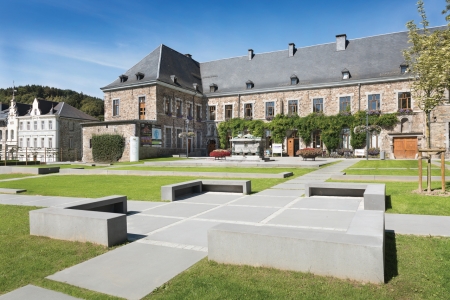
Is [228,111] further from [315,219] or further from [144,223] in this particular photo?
[144,223]

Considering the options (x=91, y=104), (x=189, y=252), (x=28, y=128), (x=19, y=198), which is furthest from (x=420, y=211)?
(x=91, y=104)

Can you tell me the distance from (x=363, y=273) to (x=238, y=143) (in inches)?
1029

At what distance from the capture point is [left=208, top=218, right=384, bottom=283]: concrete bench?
3.64 metres

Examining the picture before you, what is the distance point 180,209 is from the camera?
8.36 meters

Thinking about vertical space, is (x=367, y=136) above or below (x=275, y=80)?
below

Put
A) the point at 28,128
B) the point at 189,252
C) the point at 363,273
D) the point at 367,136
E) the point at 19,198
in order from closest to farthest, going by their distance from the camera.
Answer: the point at 363,273 → the point at 189,252 → the point at 19,198 → the point at 367,136 → the point at 28,128

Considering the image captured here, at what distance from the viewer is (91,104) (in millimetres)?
80062

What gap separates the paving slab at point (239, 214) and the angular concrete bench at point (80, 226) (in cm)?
229

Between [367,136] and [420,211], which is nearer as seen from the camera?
[420,211]

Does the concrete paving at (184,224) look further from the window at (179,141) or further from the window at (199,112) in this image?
the window at (199,112)

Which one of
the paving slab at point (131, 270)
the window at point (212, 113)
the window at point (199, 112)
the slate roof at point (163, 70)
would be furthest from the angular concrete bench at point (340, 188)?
the window at point (199, 112)

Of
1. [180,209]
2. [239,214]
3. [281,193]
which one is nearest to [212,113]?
[281,193]

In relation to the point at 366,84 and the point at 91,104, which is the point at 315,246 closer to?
the point at 366,84

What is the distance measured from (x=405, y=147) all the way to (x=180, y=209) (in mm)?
32527
